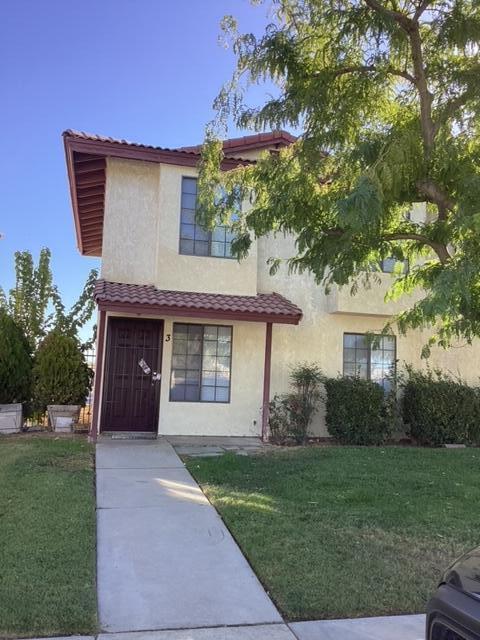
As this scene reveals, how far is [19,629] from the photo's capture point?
353 centimetres

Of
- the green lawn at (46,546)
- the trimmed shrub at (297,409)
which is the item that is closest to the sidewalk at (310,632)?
the green lawn at (46,546)

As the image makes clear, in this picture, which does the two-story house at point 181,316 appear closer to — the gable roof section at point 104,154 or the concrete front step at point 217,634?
the gable roof section at point 104,154

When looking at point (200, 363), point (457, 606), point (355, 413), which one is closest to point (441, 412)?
point (355, 413)

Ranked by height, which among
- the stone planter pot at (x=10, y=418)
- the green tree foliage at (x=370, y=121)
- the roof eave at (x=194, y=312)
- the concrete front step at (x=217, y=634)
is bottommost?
the concrete front step at (x=217, y=634)

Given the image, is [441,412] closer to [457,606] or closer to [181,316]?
[181,316]

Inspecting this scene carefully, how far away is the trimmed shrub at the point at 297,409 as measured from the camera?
1125 centimetres

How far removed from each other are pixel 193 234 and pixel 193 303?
5.78 feet

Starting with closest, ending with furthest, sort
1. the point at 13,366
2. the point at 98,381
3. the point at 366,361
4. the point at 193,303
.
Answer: the point at 193,303 < the point at 98,381 < the point at 13,366 < the point at 366,361

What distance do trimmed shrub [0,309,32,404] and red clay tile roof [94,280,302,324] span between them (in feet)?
7.90

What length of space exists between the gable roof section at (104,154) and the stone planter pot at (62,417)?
15.0ft

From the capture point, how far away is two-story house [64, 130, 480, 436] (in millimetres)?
11016

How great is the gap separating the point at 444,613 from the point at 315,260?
425 cm

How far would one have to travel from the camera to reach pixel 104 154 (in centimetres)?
1091

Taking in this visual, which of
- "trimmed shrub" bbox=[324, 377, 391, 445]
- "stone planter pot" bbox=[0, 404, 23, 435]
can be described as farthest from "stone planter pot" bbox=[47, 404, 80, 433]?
"trimmed shrub" bbox=[324, 377, 391, 445]
